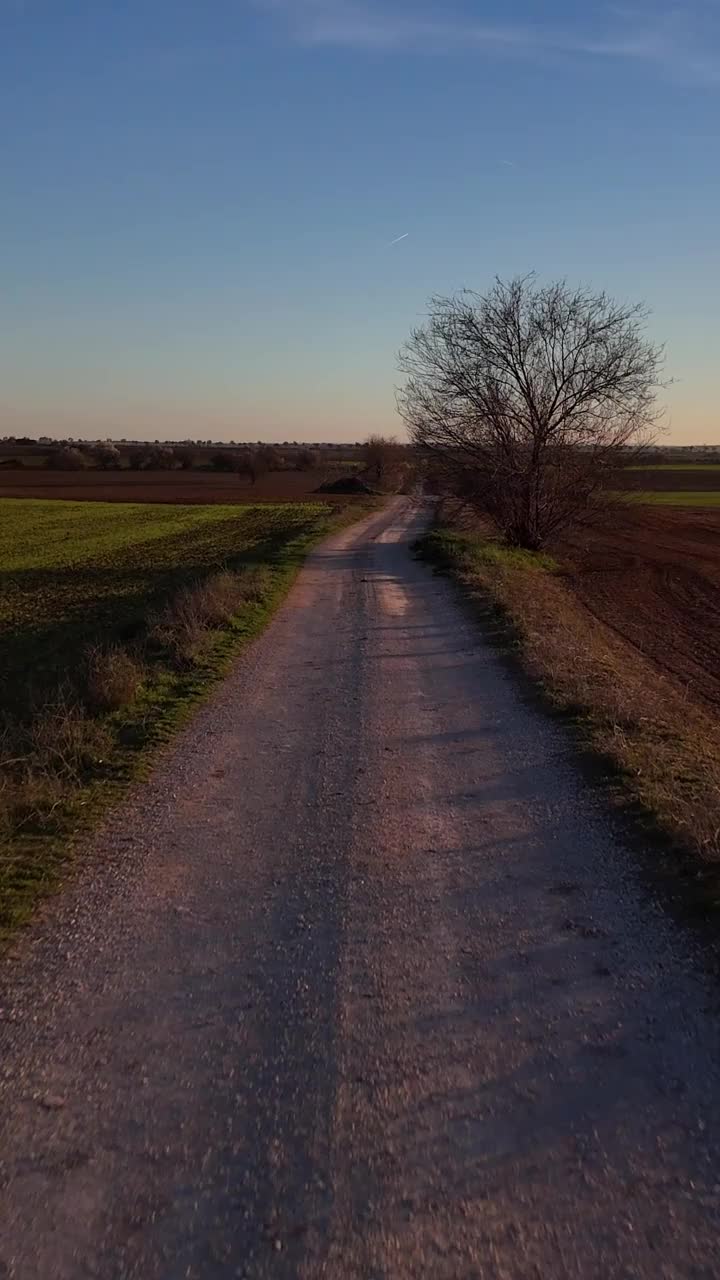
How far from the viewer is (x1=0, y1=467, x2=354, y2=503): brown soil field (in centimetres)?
8194

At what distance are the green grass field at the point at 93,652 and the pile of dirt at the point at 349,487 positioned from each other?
4975 cm

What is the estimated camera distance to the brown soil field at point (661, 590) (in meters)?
17.1

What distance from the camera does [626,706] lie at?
10.6 metres

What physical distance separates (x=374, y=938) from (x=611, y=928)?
4.17 ft

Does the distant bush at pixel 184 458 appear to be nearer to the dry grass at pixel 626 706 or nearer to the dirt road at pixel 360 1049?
the dry grass at pixel 626 706

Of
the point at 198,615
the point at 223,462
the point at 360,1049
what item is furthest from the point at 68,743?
the point at 223,462

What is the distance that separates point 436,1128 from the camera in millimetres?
3830

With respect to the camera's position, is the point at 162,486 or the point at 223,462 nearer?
the point at 162,486

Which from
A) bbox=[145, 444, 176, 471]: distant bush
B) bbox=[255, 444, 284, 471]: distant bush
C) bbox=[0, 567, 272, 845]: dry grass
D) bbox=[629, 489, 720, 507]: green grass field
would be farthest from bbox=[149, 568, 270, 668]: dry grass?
bbox=[145, 444, 176, 471]: distant bush

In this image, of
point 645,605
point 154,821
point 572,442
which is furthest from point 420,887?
point 572,442

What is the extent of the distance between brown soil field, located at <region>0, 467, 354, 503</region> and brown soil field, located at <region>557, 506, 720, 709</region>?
36.0 metres

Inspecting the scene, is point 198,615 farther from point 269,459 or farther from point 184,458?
point 184,458

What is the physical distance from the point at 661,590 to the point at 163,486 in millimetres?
78749

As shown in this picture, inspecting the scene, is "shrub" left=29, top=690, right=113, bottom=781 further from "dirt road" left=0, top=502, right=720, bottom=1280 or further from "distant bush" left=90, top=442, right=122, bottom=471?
"distant bush" left=90, top=442, right=122, bottom=471
